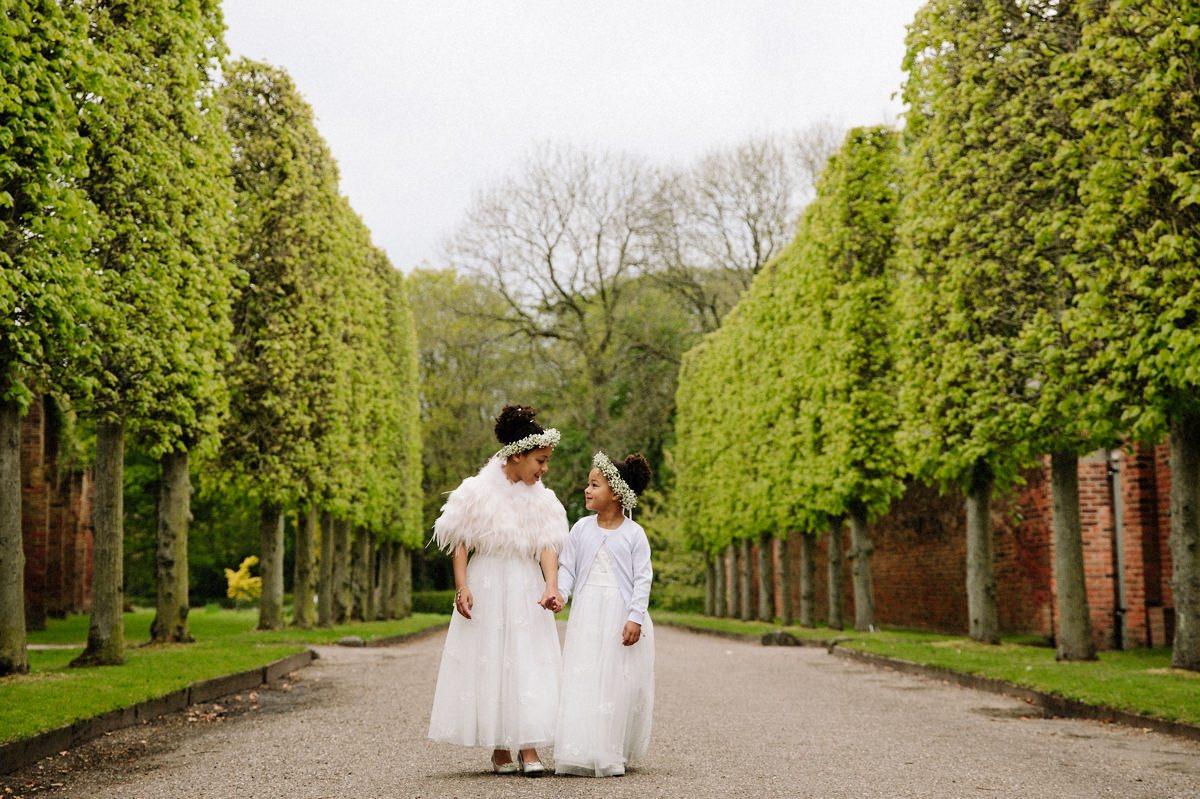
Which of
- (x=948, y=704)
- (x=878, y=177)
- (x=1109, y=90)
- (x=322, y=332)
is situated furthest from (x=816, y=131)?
(x=948, y=704)

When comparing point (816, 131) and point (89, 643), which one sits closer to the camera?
Result: point (89, 643)

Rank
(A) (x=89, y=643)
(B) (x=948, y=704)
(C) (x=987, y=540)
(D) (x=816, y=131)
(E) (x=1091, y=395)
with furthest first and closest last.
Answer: (D) (x=816, y=131) → (C) (x=987, y=540) → (A) (x=89, y=643) → (E) (x=1091, y=395) → (B) (x=948, y=704)

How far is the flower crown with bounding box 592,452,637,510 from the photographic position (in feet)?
25.5

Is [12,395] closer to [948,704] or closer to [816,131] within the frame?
[948,704]

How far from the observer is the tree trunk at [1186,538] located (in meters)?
13.8

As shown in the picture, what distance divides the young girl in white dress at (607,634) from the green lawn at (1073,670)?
4863mm

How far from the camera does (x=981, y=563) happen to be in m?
19.7

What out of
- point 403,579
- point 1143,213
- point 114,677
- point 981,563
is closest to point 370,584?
point 403,579

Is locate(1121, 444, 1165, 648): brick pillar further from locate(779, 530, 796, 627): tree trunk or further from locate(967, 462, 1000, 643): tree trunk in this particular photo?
locate(779, 530, 796, 627): tree trunk

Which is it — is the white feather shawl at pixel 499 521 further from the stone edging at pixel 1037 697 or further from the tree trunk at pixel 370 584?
the tree trunk at pixel 370 584

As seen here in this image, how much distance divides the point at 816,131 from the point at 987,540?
3304cm

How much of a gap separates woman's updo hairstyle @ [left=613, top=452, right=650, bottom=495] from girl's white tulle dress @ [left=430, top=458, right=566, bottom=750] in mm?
454

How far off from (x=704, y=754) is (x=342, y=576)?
23519mm

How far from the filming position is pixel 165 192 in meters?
15.6
